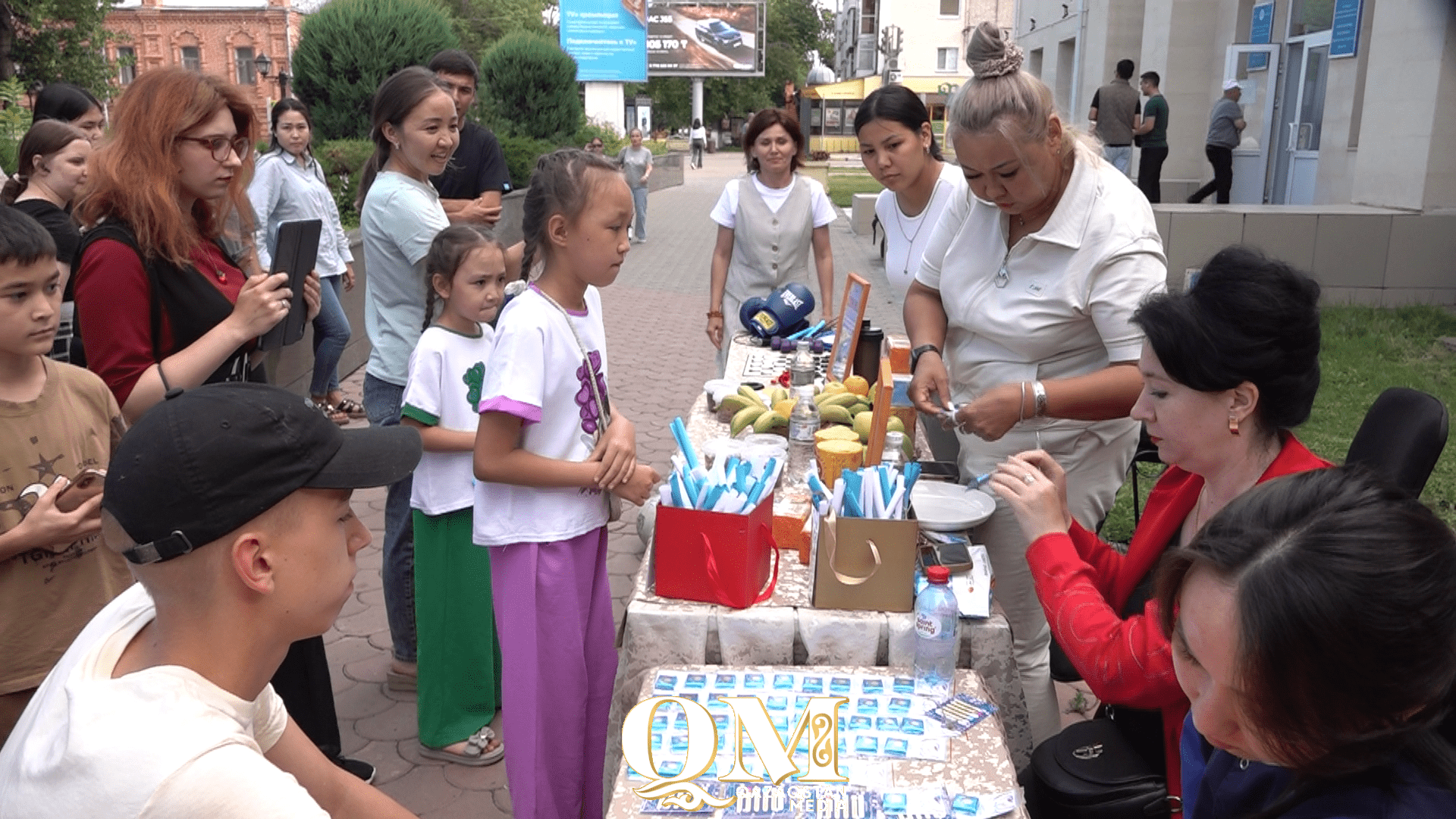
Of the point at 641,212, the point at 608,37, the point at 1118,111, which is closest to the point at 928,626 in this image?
the point at 1118,111

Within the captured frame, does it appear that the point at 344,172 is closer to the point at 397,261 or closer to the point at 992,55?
the point at 397,261

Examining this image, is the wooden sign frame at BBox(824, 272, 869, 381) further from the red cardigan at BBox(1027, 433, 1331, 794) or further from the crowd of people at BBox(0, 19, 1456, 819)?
the red cardigan at BBox(1027, 433, 1331, 794)

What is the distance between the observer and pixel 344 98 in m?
12.1

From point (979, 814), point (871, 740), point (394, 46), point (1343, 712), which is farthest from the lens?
point (394, 46)

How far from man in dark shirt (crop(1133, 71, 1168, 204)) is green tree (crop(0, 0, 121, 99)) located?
17.5 metres

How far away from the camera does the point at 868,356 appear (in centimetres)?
384

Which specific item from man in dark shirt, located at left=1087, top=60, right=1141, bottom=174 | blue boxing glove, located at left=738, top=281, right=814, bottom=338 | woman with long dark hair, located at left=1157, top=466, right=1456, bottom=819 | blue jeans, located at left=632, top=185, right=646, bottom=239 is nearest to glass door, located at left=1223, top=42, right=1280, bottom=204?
man in dark shirt, located at left=1087, top=60, right=1141, bottom=174

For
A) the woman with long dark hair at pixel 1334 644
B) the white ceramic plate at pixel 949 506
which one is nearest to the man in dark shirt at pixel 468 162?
the white ceramic plate at pixel 949 506

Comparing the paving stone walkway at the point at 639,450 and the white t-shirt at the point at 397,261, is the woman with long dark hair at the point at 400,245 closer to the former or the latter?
the white t-shirt at the point at 397,261

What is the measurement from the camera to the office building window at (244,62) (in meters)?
45.8

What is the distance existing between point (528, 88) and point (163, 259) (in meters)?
15.6

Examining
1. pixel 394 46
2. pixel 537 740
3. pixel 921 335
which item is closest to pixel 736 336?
pixel 921 335

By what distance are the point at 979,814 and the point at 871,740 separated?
A: 0.77 feet

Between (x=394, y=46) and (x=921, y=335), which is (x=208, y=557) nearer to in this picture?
(x=921, y=335)
